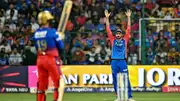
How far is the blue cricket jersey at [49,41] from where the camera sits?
41.7 feet

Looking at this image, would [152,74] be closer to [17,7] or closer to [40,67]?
[17,7]

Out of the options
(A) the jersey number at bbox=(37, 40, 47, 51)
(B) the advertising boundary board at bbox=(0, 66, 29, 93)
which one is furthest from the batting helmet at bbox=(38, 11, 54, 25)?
(B) the advertising boundary board at bbox=(0, 66, 29, 93)

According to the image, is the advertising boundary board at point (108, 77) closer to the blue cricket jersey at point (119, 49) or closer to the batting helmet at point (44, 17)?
the blue cricket jersey at point (119, 49)

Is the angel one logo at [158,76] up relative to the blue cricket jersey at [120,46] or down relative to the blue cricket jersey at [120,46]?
down

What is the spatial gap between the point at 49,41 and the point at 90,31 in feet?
37.3

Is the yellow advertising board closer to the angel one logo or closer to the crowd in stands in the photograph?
the angel one logo

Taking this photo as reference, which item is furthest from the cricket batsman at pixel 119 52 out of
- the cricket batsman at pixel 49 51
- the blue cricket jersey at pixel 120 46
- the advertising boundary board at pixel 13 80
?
the advertising boundary board at pixel 13 80

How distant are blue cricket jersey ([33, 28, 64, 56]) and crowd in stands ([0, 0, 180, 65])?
10.5 meters

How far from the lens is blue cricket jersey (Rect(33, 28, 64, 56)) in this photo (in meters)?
12.7

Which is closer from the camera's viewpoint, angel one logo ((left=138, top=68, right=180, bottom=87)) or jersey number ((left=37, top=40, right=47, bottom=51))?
jersey number ((left=37, top=40, right=47, bottom=51))

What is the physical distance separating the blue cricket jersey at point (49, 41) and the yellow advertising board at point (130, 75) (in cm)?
999

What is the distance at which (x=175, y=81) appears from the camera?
75.2ft

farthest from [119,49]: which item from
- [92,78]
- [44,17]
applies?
[92,78]

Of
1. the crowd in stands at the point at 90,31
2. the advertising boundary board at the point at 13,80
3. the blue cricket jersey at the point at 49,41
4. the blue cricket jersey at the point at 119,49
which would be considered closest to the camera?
the blue cricket jersey at the point at 49,41
